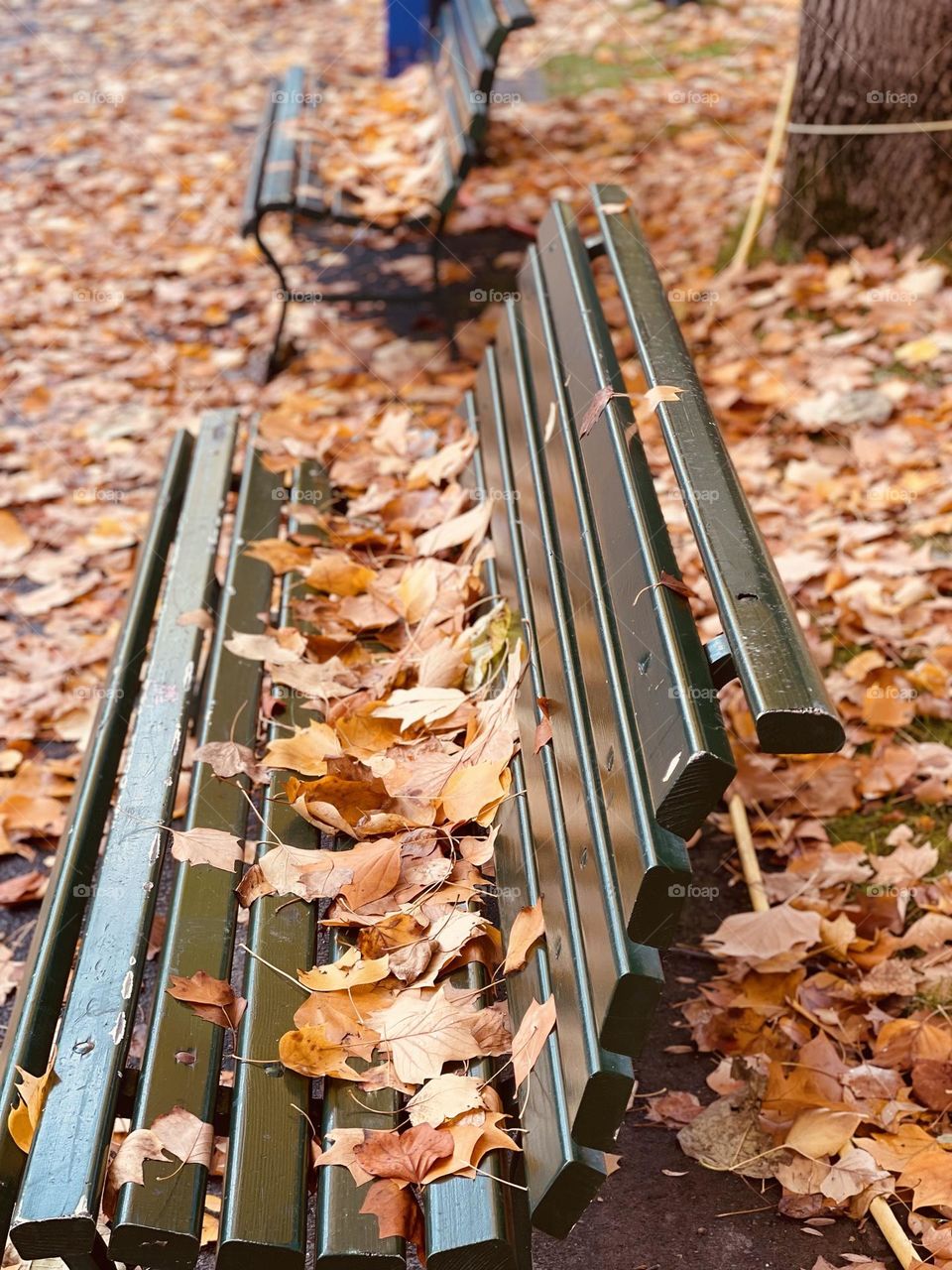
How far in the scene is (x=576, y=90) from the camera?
6.21 metres

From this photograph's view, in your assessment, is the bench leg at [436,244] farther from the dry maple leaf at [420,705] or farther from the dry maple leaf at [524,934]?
the dry maple leaf at [524,934]

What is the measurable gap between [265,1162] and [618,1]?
→ 724cm

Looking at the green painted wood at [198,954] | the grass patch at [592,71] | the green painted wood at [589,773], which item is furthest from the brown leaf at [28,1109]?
the grass patch at [592,71]

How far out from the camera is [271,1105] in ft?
4.84

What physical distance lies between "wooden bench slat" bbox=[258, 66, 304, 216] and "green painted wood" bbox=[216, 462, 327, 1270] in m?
2.64

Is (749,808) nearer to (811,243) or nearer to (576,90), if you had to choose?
(811,243)

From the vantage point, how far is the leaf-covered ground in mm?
2002

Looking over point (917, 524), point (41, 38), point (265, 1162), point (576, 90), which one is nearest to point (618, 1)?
point (576, 90)

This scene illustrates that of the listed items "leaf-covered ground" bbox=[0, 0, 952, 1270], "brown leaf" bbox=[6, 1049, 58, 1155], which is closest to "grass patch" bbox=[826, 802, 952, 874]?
"leaf-covered ground" bbox=[0, 0, 952, 1270]

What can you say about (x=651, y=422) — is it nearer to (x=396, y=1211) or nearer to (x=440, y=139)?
(x=440, y=139)

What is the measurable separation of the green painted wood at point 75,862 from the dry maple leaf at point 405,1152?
0.44 m

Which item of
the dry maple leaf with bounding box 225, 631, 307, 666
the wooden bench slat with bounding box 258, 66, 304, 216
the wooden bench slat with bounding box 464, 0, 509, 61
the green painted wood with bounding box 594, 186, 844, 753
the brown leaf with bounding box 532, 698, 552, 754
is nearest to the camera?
the green painted wood with bounding box 594, 186, 844, 753

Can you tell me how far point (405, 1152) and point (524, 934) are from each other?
0.30 metres

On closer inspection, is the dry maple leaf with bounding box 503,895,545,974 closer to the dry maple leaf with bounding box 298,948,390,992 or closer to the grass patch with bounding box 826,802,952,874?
the dry maple leaf with bounding box 298,948,390,992
